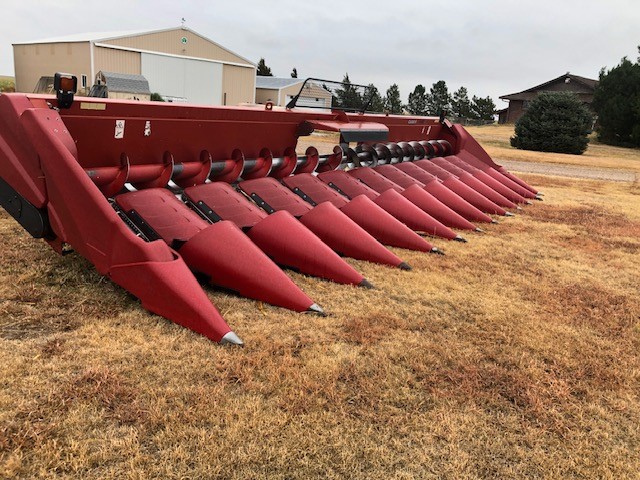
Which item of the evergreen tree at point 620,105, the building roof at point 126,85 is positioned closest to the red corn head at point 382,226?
the building roof at point 126,85

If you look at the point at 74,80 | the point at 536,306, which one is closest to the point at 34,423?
the point at 74,80

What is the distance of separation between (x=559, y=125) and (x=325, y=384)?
23.6 m

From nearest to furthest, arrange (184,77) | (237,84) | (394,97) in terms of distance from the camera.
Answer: (184,77) < (237,84) < (394,97)

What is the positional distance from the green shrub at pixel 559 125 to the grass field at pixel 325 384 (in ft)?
70.2

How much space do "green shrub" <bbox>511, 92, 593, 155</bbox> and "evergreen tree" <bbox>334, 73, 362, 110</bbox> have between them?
18.6 m

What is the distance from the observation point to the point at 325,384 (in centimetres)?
231

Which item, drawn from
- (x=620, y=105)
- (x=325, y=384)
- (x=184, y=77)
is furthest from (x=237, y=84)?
(x=325, y=384)

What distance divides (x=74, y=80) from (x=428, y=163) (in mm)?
5204

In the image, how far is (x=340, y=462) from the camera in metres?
1.86

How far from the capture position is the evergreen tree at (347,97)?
261 inches

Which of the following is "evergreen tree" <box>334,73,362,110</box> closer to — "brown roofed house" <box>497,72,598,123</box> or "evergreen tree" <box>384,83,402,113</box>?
"brown roofed house" <box>497,72,598,123</box>

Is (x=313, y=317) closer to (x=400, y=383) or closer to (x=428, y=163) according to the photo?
(x=400, y=383)

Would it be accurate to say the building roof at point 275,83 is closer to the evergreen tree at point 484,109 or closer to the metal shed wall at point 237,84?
the metal shed wall at point 237,84

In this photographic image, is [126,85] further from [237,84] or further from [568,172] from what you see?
[237,84]
